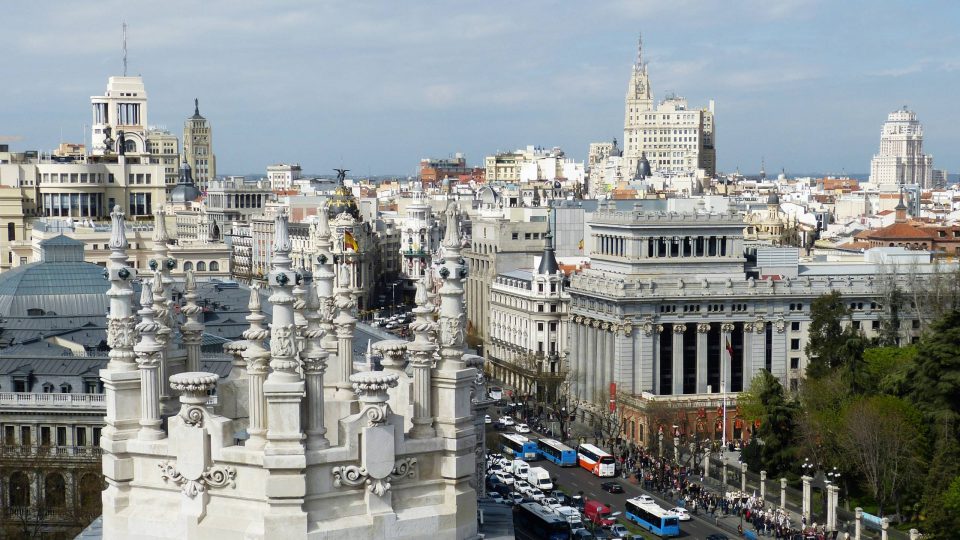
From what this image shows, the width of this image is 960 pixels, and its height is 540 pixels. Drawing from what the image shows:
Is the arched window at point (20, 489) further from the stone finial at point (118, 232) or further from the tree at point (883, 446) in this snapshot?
the stone finial at point (118, 232)

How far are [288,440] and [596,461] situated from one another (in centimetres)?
7288

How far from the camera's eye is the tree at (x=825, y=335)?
9812cm

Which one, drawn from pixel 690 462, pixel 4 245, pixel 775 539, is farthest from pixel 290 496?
pixel 4 245

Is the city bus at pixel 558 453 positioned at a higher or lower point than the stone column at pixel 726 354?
lower

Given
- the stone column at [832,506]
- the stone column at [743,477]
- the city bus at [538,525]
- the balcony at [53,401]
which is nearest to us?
the balcony at [53,401]

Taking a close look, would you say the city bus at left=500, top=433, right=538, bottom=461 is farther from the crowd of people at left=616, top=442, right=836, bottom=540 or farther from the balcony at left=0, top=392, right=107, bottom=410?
the balcony at left=0, top=392, right=107, bottom=410

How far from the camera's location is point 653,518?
75.0m

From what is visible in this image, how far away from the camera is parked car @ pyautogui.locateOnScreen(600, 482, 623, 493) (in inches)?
3351

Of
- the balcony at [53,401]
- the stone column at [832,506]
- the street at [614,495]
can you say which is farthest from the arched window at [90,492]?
the stone column at [832,506]

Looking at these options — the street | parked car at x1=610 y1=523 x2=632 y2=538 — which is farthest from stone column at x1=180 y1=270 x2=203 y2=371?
the street

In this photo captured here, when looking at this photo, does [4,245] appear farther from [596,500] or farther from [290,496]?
[290,496]

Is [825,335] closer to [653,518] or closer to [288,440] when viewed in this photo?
[653,518]

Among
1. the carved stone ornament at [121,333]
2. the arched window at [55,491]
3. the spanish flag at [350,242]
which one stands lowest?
the arched window at [55,491]

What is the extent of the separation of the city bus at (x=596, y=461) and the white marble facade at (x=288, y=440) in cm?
6887
